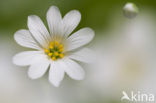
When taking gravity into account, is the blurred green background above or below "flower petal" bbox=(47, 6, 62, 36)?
above

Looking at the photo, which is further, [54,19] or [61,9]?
A: [61,9]

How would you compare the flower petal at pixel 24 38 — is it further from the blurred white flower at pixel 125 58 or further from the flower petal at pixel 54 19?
the blurred white flower at pixel 125 58

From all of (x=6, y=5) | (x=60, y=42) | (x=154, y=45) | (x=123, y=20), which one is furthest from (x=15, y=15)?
(x=154, y=45)

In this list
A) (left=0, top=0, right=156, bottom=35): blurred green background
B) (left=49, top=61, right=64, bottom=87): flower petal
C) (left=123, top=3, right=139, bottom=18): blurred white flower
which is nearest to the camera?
(left=49, top=61, right=64, bottom=87): flower petal

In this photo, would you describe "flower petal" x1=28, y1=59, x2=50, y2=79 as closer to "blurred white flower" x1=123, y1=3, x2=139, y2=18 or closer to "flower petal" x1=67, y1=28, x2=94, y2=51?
"flower petal" x1=67, y1=28, x2=94, y2=51

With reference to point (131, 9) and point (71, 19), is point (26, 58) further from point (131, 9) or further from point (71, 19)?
point (131, 9)

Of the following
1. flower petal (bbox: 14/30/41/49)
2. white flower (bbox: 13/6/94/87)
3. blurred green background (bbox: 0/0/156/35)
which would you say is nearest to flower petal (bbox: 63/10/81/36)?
white flower (bbox: 13/6/94/87)

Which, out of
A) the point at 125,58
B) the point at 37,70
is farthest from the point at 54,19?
the point at 125,58
